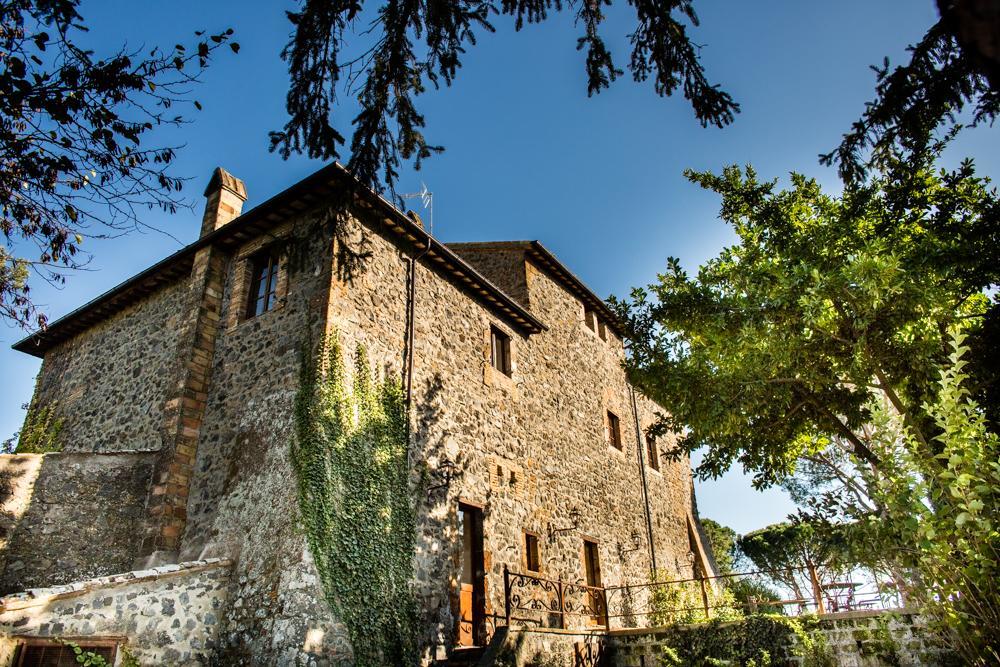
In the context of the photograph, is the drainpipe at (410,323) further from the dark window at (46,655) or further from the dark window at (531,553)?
the dark window at (46,655)

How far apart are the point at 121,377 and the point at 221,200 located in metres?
3.95

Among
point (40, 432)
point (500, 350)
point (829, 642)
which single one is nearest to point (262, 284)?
point (500, 350)

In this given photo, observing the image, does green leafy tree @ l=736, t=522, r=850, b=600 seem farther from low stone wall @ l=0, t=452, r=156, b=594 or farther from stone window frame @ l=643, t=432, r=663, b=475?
low stone wall @ l=0, t=452, r=156, b=594

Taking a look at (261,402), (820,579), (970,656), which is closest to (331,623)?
(261,402)

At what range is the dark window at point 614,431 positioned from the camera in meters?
17.6

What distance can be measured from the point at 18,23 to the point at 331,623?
22.6 ft

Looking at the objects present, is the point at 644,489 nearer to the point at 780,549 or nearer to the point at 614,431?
the point at 614,431

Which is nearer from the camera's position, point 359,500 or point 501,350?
point 359,500

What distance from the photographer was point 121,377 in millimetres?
12219

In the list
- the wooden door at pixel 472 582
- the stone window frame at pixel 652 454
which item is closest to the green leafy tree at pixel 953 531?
the wooden door at pixel 472 582

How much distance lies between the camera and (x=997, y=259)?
5578 millimetres

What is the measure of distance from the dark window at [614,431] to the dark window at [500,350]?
4810 millimetres

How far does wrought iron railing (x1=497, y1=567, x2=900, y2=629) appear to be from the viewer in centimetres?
950

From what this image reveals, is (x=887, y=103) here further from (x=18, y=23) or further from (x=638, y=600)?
(x=638, y=600)
